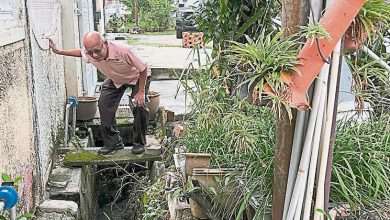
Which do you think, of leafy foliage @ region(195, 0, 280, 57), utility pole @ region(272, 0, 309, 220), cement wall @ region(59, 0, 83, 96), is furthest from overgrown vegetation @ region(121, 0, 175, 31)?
utility pole @ region(272, 0, 309, 220)

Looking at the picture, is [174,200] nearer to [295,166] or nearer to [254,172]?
[254,172]

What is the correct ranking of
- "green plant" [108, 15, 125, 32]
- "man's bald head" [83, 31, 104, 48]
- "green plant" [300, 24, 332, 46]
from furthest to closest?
"green plant" [108, 15, 125, 32]
"man's bald head" [83, 31, 104, 48]
"green plant" [300, 24, 332, 46]

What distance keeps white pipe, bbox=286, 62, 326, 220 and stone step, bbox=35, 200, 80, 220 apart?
273 cm

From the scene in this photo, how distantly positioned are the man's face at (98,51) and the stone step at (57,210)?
1483 millimetres

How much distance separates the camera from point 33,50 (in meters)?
4.18

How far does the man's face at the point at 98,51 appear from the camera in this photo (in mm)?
4541

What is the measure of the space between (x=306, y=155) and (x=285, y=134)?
0.13m

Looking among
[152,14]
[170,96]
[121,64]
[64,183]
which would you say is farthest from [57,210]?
[152,14]

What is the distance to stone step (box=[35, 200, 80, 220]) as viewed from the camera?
396 centimetres

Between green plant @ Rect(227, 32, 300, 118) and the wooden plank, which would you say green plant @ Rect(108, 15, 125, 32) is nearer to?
the wooden plank

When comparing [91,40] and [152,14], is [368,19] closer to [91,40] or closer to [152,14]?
[91,40]

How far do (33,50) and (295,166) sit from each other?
3.15m

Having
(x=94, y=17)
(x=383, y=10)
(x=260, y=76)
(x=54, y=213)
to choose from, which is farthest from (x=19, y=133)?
(x=94, y=17)

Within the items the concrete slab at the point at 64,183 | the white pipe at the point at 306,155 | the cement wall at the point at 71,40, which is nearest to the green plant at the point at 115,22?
the cement wall at the point at 71,40
